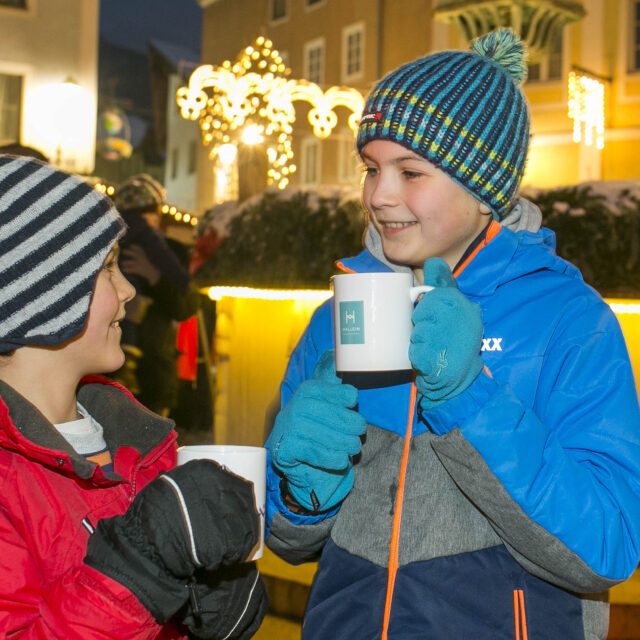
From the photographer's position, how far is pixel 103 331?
1.77m

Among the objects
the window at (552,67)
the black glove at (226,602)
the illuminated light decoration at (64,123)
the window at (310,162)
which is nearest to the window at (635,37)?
the window at (552,67)

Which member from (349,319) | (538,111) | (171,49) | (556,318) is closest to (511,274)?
(556,318)

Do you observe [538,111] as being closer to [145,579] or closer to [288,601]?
[288,601]

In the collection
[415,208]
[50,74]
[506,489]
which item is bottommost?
[506,489]

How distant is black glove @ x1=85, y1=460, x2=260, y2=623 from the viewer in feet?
4.80

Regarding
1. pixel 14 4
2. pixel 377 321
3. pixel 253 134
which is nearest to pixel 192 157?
pixel 14 4

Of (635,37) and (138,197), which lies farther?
(635,37)

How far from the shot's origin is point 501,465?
5.08ft

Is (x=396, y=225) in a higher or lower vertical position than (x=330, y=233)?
lower

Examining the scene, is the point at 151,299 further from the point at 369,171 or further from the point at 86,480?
the point at 86,480

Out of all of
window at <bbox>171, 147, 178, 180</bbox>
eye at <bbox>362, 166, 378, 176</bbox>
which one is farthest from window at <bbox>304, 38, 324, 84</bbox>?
eye at <bbox>362, 166, 378, 176</bbox>

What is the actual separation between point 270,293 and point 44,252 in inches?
132

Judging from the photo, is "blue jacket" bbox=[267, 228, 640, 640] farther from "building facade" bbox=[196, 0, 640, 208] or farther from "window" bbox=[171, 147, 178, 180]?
"window" bbox=[171, 147, 178, 180]

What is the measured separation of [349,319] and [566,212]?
2.52m
